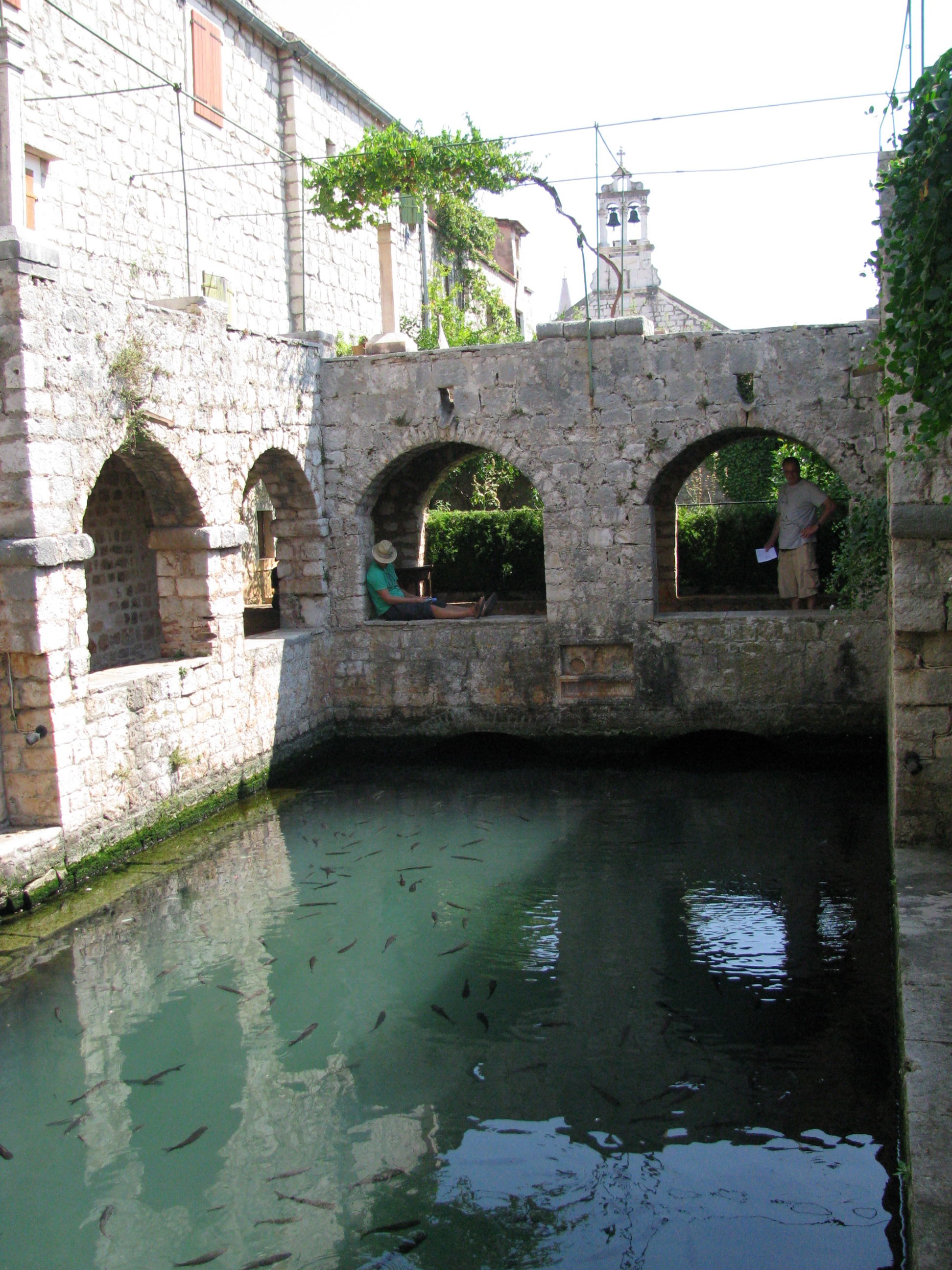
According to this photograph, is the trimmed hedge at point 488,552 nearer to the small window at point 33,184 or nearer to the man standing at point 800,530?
the man standing at point 800,530

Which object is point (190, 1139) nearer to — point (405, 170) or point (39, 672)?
point (39, 672)

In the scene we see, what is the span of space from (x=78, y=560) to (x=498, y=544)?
25.6 feet

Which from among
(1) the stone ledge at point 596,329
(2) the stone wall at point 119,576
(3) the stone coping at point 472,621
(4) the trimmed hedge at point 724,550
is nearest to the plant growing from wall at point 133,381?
(2) the stone wall at point 119,576

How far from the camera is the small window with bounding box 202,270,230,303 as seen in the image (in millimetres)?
12328

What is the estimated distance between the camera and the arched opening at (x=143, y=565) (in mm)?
7965

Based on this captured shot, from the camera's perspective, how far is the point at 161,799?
24.5 feet

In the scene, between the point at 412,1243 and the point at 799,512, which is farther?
the point at 799,512

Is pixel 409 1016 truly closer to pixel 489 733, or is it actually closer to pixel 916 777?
pixel 916 777

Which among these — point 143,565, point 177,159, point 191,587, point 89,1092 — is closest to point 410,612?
point 191,587

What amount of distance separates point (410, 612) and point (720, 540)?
4820mm

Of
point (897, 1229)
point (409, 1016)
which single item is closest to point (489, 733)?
point (409, 1016)

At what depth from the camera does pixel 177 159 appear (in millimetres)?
12000

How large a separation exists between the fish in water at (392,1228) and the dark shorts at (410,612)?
678cm

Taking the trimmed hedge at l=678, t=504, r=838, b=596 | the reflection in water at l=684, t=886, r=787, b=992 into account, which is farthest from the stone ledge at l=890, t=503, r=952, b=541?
the trimmed hedge at l=678, t=504, r=838, b=596
